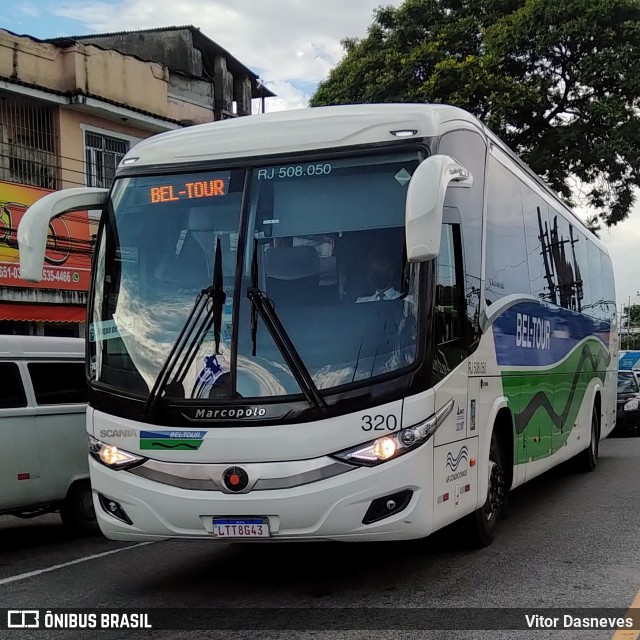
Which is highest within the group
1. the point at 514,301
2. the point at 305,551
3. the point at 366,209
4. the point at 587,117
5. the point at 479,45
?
the point at 479,45

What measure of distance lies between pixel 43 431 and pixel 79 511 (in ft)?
3.25

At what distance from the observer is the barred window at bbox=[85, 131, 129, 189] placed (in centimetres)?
1886

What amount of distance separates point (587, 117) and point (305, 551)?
15832mm

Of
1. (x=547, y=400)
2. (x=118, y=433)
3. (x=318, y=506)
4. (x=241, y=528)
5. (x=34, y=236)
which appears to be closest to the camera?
(x=318, y=506)

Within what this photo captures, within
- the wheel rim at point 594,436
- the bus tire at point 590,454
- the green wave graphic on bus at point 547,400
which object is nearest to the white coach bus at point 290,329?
the green wave graphic on bus at point 547,400

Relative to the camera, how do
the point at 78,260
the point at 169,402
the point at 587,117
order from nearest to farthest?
the point at 169,402, the point at 78,260, the point at 587,117

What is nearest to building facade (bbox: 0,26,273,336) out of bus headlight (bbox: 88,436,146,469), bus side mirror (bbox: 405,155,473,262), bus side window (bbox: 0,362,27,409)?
bus side window (bbox: 0,362,27,409)

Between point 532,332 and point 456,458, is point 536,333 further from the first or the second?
point 456,458

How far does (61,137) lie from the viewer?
18062 mm

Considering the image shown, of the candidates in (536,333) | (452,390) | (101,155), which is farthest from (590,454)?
(101,155)

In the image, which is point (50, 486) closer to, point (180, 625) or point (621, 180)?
point (180, 625)

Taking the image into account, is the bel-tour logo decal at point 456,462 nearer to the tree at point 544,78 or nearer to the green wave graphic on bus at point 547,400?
the green wave graphic on bus at point 547,400

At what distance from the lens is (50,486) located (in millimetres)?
8414

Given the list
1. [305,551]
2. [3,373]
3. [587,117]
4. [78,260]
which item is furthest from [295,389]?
[587,117]
